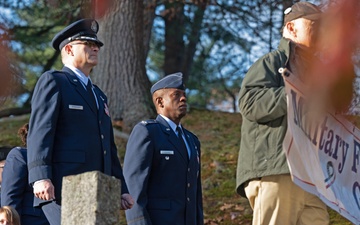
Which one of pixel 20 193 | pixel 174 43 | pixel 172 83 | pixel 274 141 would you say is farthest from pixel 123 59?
pixel 274 141

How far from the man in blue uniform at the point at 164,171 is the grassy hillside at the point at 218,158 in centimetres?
270

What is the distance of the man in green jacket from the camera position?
21.2 feet

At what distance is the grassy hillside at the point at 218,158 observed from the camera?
1028 cm

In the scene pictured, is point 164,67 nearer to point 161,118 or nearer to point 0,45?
point 161,118

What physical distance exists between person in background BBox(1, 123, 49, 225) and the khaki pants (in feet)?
5.44

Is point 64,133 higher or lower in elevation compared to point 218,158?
higher

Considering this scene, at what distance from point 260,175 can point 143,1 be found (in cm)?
780

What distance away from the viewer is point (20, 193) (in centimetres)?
737

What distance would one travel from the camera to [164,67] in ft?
59.9

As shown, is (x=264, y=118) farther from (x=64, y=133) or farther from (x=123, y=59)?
(x=123, y=59)

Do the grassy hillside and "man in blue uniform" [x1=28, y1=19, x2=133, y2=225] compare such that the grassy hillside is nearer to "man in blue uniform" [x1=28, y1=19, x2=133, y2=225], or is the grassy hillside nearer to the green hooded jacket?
the green hooded jacket

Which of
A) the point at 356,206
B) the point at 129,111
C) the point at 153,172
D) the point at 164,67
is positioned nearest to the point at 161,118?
the point at 153,172

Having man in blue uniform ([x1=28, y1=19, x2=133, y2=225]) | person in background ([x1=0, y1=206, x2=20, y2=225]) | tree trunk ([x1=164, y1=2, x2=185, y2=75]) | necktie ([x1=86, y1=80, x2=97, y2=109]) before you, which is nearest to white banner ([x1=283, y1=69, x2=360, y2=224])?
man in blue uniform ([x1=28, y1=19, x2=133, y2=225])

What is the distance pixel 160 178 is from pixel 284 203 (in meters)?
1.08
